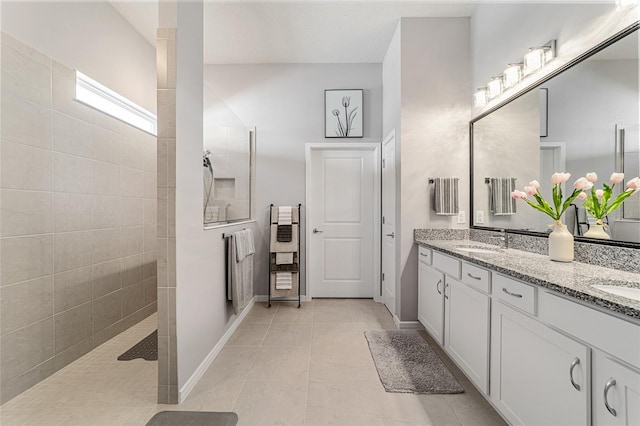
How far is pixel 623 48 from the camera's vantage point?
1461 millimetres

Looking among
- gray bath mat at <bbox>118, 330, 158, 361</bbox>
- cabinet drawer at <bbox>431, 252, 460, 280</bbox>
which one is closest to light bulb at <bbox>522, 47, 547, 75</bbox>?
cabinet drawer at <bbox>431, 252, 460, 280</bbox>

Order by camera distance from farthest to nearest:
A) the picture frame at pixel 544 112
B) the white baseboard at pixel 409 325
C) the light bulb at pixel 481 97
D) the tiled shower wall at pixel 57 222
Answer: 1. the white baseboard at pixel 409 325
2. the light bulb at pixel 481 97
3. the picture frame at pixel 544 112
4. the tiled shower wall at pixel 57 222

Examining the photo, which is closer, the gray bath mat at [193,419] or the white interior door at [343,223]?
the gray bath mat at [193,419]

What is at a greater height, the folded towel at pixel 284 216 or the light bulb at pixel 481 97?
the light bulb at pixel 481 97

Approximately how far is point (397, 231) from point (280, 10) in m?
2.36

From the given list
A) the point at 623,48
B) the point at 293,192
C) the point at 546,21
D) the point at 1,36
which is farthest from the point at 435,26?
the point at 1,36

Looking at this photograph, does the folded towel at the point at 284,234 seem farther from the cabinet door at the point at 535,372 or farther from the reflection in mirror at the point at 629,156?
the reflection in mirror at the point at 629,156

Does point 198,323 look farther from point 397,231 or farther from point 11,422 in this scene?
point 397,231

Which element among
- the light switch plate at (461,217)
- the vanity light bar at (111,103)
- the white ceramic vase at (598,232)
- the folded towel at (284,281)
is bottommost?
the folded towel at (284,281)

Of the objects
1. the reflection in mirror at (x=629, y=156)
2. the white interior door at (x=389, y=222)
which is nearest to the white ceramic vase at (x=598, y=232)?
the reflection in mirror at (x=629, y=156)

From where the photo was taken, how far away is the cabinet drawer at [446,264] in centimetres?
211

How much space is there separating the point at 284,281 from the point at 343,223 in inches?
41.6

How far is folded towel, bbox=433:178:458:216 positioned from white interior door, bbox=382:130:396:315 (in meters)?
0.46

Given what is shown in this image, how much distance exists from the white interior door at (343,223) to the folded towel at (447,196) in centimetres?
121
